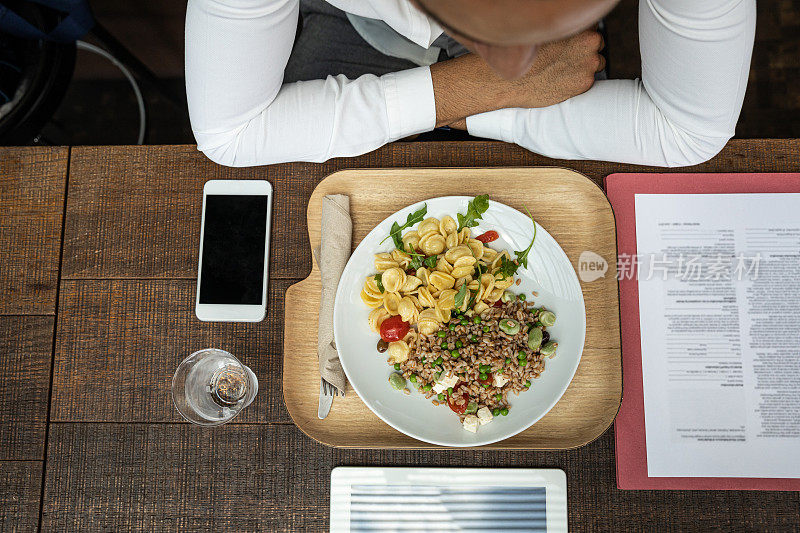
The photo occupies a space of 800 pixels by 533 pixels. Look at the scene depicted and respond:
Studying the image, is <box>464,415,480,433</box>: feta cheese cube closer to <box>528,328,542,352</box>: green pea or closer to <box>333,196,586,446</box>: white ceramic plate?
<box>333,196,586,446</box>: white ceramic plate

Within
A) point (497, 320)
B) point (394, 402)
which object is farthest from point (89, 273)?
point (497, 320)

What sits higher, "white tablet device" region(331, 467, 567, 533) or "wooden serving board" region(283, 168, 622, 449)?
"wooden serving board" region(283, 168, 622, 449)

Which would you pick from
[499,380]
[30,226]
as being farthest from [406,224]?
[30,226]

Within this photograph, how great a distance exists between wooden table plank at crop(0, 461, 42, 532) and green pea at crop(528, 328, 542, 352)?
0.78 metres

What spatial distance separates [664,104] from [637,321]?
13.1 inches

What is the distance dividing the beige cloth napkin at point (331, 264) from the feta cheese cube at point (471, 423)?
0.19 m

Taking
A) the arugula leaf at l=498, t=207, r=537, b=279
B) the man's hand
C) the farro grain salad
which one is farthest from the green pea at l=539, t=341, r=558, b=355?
the man's hand

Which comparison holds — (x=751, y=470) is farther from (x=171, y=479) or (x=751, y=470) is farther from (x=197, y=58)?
(x=197, y=58)

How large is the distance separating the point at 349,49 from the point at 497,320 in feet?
2.12

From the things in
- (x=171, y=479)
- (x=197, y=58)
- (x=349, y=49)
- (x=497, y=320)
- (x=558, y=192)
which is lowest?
(x=171, y=479)

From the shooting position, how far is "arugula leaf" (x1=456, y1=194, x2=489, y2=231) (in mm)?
785

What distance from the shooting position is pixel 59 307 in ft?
2.89

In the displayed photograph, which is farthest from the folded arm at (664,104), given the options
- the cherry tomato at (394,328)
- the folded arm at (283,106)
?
the cherry tomato at (394,328)

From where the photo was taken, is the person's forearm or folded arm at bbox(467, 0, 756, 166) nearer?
folded arm at bbox(467, 0, 756, 166)
